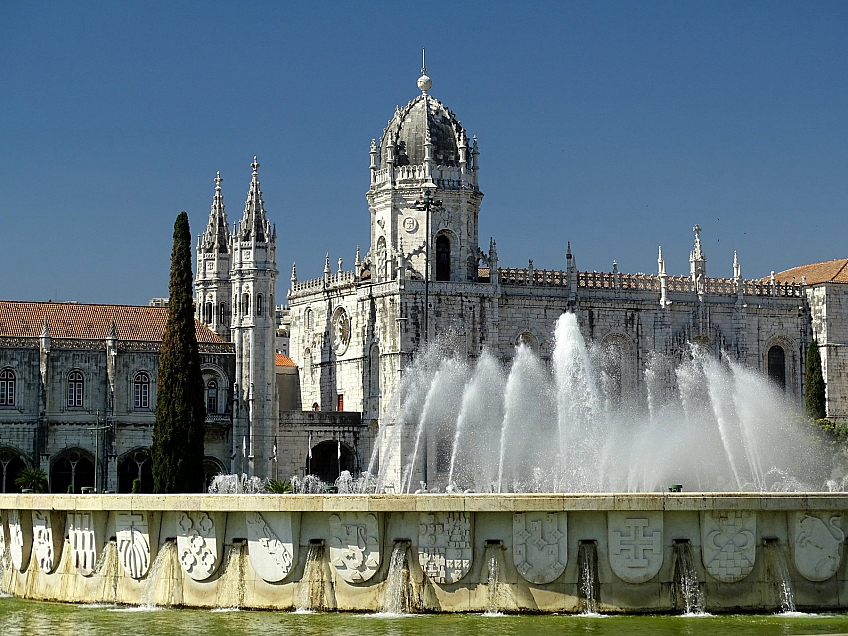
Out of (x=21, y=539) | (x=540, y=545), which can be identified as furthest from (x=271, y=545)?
(x=21, y=539)

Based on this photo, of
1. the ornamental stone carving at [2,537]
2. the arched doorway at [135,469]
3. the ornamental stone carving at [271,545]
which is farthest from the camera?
the arched doorway at [135,469]

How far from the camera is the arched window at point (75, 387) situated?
61.1 meters

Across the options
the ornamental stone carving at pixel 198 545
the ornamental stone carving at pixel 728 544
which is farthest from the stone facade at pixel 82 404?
the ornamental stone carving at pixel 728 544

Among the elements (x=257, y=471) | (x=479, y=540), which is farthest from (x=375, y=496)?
(x=257, y=471)

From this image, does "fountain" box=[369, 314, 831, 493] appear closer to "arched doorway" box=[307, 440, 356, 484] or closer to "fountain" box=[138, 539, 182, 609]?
"arched doorway" box=[307, 440, 356, 484]

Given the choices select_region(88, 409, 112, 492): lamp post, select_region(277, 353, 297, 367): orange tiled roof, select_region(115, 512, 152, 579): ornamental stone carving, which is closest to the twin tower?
select_region(88, 409, 112, 492): lamp post

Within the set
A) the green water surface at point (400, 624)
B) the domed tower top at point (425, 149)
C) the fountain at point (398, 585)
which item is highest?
the domed tower top at point (425, 149)

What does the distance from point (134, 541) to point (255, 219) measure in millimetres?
38187

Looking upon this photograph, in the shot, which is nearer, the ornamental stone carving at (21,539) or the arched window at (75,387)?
the ornamental stone carving at (21,539)

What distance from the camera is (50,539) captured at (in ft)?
97.0

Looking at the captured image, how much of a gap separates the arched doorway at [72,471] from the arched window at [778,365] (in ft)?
108

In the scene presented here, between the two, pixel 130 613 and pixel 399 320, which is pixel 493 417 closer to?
pixel 399 320

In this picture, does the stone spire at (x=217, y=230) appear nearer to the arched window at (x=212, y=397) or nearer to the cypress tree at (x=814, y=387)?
the arched window at (x=212, y=397)

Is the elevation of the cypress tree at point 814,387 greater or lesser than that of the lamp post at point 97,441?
greater
